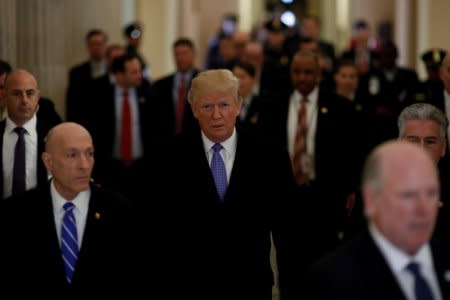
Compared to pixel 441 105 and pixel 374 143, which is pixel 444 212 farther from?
pixel 374 143

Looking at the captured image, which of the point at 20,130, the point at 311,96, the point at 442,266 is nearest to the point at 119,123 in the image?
the point at 311,96

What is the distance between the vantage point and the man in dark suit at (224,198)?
6676 millimetres

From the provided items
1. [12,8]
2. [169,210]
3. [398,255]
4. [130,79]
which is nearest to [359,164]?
[130,79]

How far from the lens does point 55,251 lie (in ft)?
20.7

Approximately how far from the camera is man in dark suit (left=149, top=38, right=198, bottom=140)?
1298 cm

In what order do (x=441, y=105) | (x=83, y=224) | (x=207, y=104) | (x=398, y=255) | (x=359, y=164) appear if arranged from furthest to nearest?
(x=359, y=164), (x=441, y=105), (x=207, y=104), (x=83, y=224), (x=398, y=255)

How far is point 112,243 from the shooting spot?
646 cm

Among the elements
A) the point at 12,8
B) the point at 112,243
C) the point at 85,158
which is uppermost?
the point at 12,8

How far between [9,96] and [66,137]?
1.97m

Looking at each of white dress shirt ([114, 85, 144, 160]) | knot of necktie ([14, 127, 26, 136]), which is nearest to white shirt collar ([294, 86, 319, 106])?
white dress shirt ([114, 85, 144, 160])

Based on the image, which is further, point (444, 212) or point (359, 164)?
point (359, 164)

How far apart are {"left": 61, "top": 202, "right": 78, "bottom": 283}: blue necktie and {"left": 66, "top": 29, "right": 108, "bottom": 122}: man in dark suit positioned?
6.47m

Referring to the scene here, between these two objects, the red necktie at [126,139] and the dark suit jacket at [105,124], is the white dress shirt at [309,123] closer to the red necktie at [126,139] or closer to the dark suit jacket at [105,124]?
the dark suit jacket at [105,124]

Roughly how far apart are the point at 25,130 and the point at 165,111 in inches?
192
